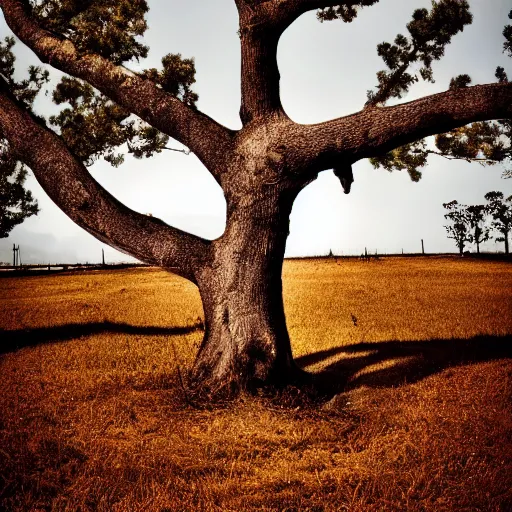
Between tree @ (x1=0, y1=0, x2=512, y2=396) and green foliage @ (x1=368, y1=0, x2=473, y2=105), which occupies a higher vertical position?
green foliage @ (x1=368, y1=0, x2=473, y2=105)

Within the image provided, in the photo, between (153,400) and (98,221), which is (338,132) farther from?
(153,400)

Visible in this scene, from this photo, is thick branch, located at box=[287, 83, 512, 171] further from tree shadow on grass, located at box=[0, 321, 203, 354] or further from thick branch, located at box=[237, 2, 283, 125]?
tree shadow on grass, located at box=[0, 321, 203, 354]

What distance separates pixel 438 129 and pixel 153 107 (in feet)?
13.9

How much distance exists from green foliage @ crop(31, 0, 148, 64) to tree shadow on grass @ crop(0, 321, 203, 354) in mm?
6719

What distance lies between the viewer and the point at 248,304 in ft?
18.7

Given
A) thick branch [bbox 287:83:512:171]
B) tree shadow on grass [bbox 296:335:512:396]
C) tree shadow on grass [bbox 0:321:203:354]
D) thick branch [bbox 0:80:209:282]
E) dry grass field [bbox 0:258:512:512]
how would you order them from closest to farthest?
dry grass field [bbox 0:258:512:512]
thick branch [bbox 287:83:512:171]
thick branch [bbox 0:80:209:282]
tree shadow on grass [bbox 296:335:512:396]
tree shadow on grass [bbox 0:321:203:354]

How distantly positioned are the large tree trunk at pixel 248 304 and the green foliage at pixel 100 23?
3.67 m

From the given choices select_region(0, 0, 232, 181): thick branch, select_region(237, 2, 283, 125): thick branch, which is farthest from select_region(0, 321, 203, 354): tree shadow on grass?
select_region(237, 2, 283, 125): thick branch

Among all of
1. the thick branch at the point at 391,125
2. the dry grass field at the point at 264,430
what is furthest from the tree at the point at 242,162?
the dry grass field at the point at 264,430

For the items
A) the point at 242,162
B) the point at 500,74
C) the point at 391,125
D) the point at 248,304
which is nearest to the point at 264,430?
the point at 248,304

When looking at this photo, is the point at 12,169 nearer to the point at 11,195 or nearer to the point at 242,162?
the point at 11,195

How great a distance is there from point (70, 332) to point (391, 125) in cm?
959

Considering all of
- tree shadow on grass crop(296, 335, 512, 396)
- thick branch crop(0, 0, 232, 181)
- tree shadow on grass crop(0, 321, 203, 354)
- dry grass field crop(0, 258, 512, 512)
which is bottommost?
tree shadow on grass crop(296, 335, 512, 396)

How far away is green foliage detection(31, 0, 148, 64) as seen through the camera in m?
6.64
